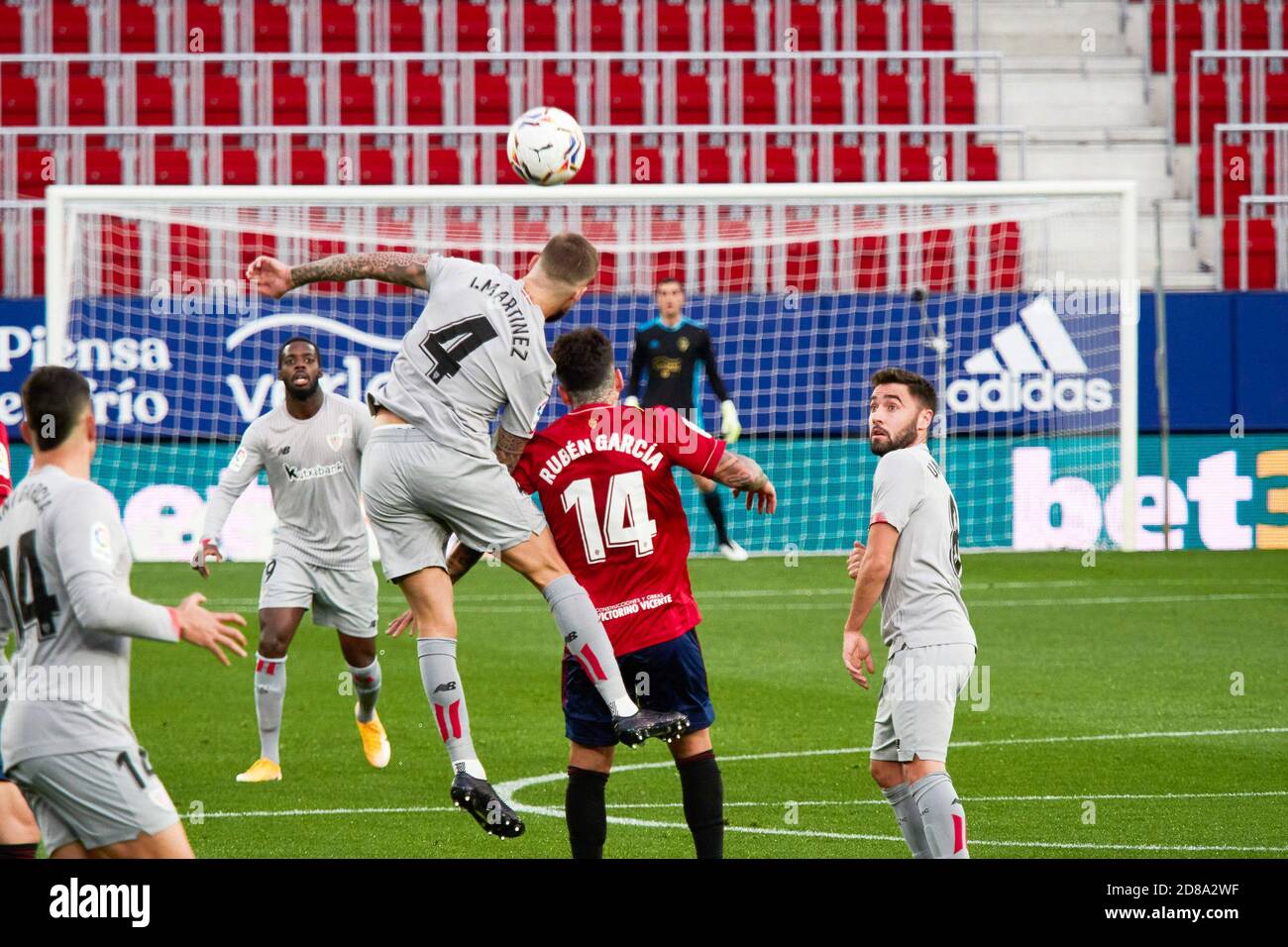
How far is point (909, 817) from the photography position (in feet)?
20.2

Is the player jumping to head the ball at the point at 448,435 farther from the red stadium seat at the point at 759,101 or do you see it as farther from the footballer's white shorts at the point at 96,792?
the red stadium seat at the point at 759,101

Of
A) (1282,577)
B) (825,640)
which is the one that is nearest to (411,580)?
(825,640)

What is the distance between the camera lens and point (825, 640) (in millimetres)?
13398

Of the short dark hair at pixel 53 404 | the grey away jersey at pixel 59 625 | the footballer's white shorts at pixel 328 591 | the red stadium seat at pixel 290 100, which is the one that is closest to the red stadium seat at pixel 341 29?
the red stadium seat at pixel 290 100

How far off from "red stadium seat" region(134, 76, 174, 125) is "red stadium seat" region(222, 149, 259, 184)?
1767 millimetres

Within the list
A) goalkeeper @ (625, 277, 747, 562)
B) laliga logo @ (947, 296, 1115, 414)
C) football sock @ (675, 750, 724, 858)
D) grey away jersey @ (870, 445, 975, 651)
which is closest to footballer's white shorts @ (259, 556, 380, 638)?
football sock @ (675, 750, 724, 858)

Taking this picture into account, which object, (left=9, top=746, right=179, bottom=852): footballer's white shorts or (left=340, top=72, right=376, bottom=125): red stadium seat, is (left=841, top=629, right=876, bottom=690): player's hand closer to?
(left=9, top=746, right=179, bottom=852): footballer's white shorts

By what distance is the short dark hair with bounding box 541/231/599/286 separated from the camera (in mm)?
6930

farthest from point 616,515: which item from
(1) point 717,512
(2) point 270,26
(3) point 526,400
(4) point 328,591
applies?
(2) point 270,26

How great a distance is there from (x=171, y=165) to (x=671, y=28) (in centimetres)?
707

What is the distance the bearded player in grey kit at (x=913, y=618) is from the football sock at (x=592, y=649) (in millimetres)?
831

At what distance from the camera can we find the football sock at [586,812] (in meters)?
6.33

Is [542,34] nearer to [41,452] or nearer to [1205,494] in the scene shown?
[1205,494]

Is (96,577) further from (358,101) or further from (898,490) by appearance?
(358,101)
